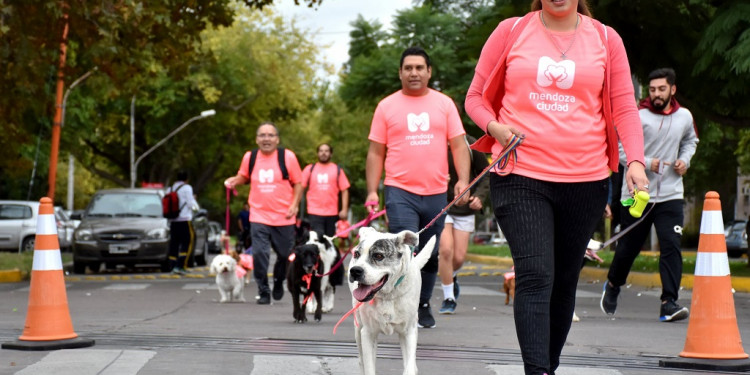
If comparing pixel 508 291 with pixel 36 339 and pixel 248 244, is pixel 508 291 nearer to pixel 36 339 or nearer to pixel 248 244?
pixel 36 339

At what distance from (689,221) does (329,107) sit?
78.9 ft

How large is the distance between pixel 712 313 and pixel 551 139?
8.09 ft

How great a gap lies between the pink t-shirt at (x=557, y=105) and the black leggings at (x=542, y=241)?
0.07 metres

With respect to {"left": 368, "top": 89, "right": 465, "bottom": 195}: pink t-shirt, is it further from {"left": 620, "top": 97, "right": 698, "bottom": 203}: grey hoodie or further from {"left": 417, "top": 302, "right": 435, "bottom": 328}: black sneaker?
{"left": 620, "top": 97, "right": 698, "bottom": 203}: grey hoodie

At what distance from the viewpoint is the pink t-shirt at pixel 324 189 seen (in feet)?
51.5

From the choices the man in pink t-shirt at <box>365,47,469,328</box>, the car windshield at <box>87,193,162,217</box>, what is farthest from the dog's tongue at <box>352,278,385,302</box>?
the car windshield at <box>87,193,162,217</box>

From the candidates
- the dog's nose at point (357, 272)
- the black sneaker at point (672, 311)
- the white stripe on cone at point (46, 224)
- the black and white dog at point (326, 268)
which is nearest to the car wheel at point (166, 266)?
the black and white dog at point (326, 268)

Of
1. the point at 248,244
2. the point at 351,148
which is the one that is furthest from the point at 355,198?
the point at 248,244

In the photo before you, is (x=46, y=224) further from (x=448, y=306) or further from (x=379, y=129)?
(x=448, y=306)

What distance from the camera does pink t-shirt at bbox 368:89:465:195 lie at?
8703mm

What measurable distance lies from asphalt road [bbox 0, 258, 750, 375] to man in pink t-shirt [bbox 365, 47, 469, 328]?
→ 3.09 feet

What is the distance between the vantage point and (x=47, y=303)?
7945 millimetres

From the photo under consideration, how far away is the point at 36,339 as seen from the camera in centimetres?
781

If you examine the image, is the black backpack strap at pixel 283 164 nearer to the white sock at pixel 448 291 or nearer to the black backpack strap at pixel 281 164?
the black backpack strap at pixel 281 164
